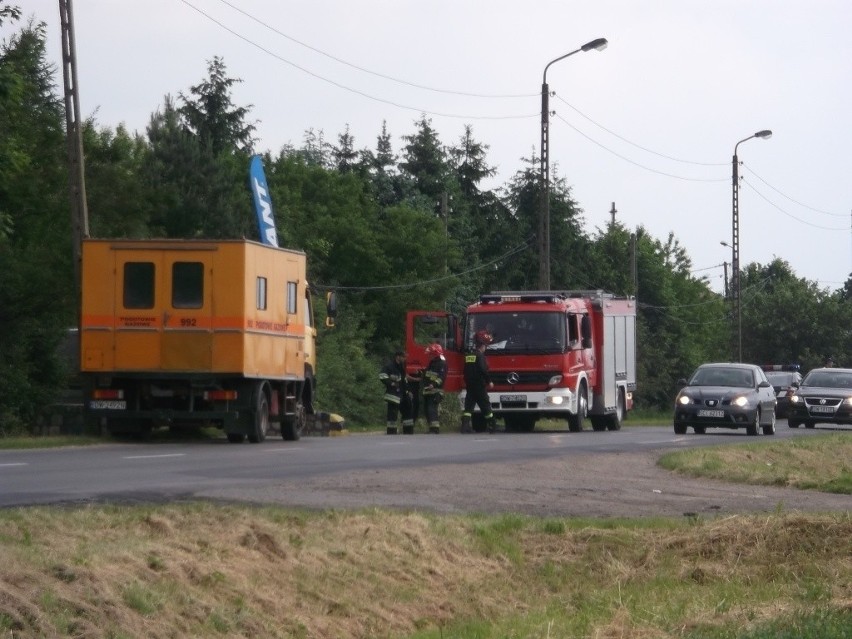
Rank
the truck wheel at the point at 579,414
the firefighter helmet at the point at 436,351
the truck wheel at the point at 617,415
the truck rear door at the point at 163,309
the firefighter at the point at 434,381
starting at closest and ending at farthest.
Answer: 1. the truck rear door at the point at 163,309
2. the firefighter at the point at 434,381
3. the firefighter helmet at the point at 436,351
4. the truck wheel at the point at 579,414
5. the truck wheel at the point at 617,415

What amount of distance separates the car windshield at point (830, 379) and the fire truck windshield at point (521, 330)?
13444 millimetres

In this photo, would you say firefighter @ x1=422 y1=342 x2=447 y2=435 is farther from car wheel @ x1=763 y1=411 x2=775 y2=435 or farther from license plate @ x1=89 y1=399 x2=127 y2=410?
license plate @ x1=89 y1=399 x2=127 y2=410

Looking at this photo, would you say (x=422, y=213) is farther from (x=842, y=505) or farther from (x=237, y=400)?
(x=842, y=505)

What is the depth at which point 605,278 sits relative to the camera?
93.2 meters

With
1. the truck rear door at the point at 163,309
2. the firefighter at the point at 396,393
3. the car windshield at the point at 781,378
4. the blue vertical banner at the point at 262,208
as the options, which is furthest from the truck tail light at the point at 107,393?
the car windshield at the point at 781,378

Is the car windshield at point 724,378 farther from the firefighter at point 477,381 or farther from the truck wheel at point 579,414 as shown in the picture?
the firefighter at point 477,381

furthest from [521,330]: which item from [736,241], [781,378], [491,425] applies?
[736,241]

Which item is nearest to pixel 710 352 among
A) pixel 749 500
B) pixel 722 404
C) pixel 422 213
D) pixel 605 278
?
pixel 605 278

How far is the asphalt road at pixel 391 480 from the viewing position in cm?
1474

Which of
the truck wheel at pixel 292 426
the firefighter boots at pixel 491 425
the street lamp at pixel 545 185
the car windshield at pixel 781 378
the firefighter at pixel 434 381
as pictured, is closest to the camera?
the truck wheel at pixel 292 426

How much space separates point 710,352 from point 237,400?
99430mm

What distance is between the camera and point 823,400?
4372cm

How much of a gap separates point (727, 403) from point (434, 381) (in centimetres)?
664

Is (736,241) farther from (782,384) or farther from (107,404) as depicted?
(107,404)
